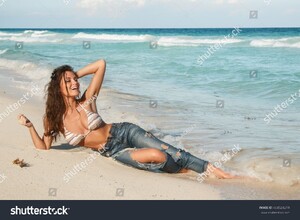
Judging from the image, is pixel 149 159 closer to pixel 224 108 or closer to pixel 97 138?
pixel 97 138

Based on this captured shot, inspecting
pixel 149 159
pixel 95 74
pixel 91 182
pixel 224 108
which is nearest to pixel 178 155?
pixel 149 159

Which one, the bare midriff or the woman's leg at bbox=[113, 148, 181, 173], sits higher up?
the bare midriff

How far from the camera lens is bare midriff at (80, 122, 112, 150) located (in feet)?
18.1

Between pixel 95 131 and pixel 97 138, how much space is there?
0.11 metres

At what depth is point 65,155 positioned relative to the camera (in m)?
5.66

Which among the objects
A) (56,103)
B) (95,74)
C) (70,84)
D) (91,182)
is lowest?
(91,182)

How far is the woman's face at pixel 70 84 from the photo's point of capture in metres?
5.35

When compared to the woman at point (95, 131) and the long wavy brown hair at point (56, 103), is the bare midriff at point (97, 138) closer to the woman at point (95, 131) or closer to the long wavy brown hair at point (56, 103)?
the woman at point (95, 131)

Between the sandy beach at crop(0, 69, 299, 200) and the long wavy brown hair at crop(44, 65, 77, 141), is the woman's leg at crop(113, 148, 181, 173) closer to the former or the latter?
the sandy beach at crop(0, 69, 299, 200)

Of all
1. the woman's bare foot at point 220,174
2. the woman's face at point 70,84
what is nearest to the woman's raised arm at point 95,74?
the woman's face at point 70,84

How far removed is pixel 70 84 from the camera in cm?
536

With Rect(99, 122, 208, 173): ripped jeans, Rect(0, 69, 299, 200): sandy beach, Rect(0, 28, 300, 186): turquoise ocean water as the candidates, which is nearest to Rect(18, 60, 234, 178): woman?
Rect(99, 122, 208, 173): ripped jeans
